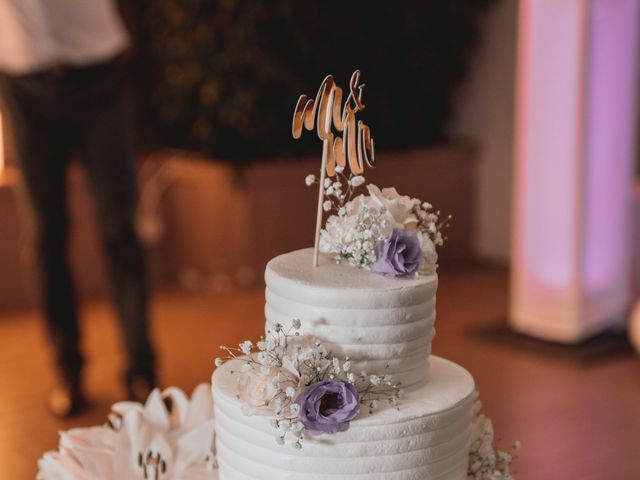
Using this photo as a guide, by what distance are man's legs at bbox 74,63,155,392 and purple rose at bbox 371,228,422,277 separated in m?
1.44

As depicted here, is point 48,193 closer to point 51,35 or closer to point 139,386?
point 51,35

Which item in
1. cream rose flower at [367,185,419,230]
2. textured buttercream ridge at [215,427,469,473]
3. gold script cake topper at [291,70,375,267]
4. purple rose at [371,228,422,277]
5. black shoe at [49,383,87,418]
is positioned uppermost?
gold script cake topper at [291,70,375,267]

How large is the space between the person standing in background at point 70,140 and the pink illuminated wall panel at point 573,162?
149 cm

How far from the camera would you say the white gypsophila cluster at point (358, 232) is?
1925mm

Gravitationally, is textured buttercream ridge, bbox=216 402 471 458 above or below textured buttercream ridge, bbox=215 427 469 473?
above

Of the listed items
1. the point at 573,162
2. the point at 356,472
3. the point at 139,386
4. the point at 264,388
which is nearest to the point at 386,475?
the point at 356,472

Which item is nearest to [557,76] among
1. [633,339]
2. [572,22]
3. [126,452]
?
[572,22]

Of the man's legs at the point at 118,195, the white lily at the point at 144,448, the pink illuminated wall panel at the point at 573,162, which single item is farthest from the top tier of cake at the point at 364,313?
the pink illuminated wall panel at the point at 573,162

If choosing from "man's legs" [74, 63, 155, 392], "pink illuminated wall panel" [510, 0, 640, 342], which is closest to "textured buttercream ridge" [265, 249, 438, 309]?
"man's legs" [74, 63, 155, 392]

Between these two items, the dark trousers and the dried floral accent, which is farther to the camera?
the dark trousers

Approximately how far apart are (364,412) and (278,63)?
290cm

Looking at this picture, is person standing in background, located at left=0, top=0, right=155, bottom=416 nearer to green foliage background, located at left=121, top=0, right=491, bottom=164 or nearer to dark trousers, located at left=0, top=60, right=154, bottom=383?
dark trousers, located at left=0, top=60, right=154, bottom=383

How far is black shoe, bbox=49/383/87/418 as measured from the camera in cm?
319

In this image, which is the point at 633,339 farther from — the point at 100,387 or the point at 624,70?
the point at 100,387
